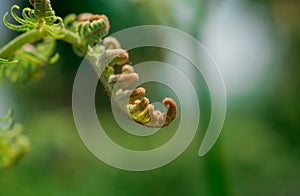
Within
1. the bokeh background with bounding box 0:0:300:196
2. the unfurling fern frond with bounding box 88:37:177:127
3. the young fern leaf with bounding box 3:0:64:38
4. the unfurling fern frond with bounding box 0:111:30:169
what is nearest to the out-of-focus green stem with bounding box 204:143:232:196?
the bokeh background with bounding box 0:0:300:196

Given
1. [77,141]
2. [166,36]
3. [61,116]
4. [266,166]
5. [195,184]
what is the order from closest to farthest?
[166,36] < [195,184] < [266,166] < [77,141] < [61,116]

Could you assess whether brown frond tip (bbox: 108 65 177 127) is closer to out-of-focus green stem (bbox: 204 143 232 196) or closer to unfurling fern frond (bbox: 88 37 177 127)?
unfurling fern frond (bbox: 88 37 177 127)

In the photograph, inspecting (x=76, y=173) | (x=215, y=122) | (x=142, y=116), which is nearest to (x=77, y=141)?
(x=76, y=173)

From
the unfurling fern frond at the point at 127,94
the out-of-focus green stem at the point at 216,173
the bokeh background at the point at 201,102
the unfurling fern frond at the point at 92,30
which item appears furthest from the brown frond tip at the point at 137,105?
the bokeh background at the point at 201,102

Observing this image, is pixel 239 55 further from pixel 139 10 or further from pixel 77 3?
pixel 77 3

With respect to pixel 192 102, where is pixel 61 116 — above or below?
below

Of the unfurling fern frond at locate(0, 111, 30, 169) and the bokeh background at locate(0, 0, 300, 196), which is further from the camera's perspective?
the bokeh background at locate(0, 0, 300, 196)

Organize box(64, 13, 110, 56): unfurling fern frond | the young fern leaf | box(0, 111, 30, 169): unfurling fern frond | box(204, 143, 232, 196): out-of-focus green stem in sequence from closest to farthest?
1. the young fern leaf
2. box(64, 13, 110, 56): unfurling fern frond
3. box(0, 111, 30, 169): unfurling fern frond
4. box(204, 143, 232, 196): out-of-focus green stem

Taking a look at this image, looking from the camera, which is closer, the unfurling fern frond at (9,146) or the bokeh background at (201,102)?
the unfurling fern frond at (9,146)

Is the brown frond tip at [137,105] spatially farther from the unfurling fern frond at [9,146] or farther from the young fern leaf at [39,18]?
the unfurling fern frond at [9,146]
